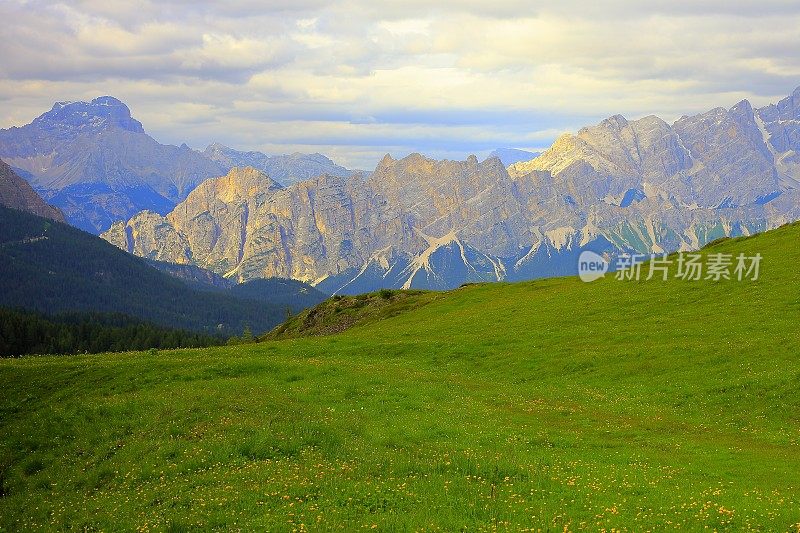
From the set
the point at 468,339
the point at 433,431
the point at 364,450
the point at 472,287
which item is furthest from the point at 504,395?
the point at 472,287

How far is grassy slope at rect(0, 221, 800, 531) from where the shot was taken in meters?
22.0

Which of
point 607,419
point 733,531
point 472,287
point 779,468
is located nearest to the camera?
point 733,531

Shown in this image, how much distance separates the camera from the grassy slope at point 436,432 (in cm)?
2197

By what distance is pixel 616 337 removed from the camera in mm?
59375

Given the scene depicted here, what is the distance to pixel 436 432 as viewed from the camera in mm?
32750

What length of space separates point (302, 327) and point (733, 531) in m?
95.1

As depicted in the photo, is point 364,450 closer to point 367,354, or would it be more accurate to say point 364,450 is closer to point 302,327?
point 367,354

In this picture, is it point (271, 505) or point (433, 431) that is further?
point (433, 431)

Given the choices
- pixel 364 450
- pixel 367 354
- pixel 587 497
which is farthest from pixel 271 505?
pixel 367 354

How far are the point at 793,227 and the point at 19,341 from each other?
187425 mm

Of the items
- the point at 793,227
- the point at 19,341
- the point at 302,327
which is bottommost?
the point at 19,341

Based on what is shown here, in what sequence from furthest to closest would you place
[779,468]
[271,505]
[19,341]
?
[19,341], [779,468], [271,505]

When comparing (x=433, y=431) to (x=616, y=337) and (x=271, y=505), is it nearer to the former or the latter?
(x=271, y=505)

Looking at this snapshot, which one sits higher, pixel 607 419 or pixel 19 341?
pixel 607 419
